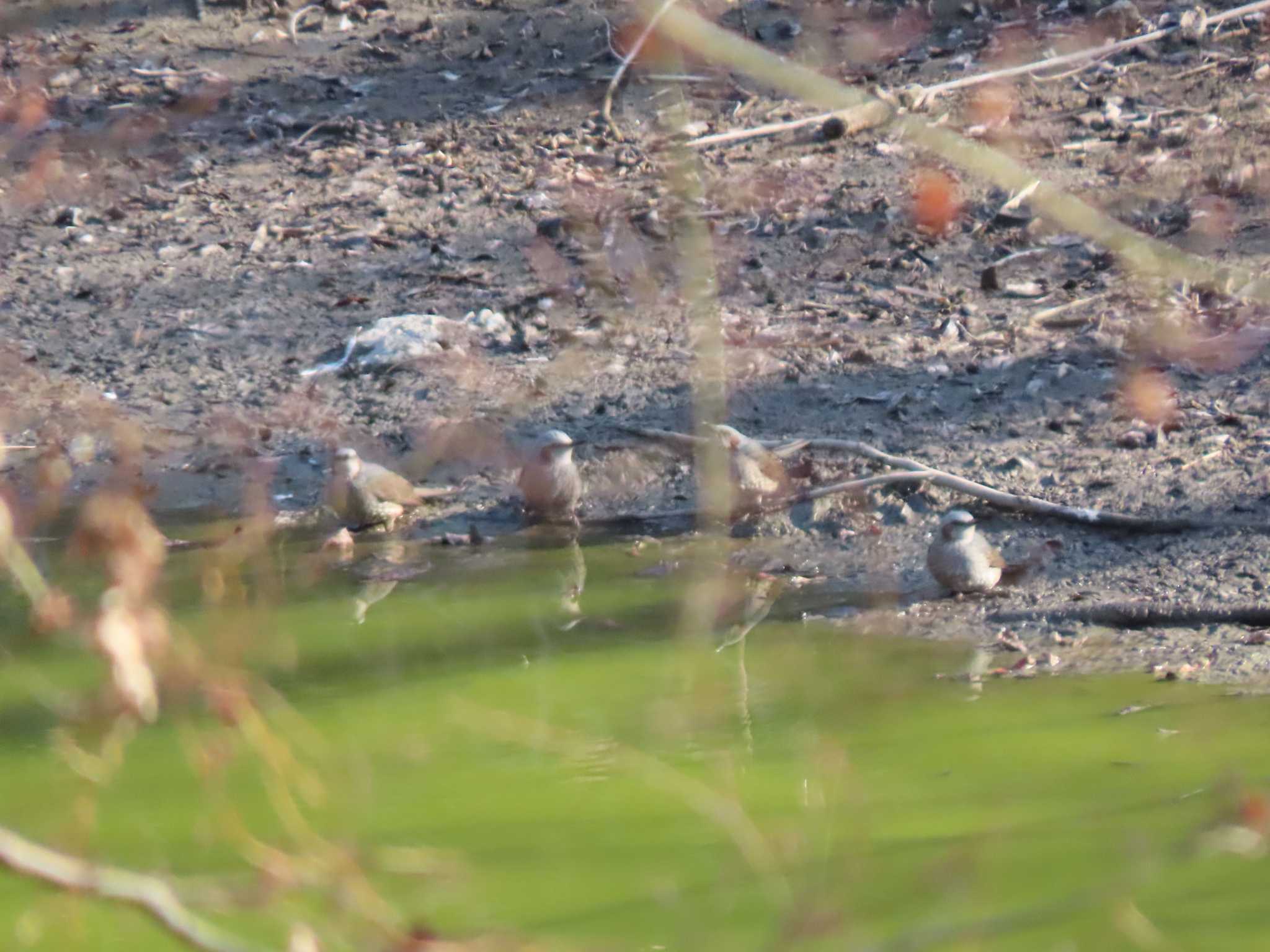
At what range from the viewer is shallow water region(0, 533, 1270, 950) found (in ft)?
11.1

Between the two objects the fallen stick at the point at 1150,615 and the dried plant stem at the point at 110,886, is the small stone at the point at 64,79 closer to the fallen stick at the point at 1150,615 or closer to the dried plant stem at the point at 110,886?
the fallen stick at the point at 1150,615

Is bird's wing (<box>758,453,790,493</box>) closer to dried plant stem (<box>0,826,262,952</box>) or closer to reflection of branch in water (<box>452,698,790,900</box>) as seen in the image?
reflection of branch in water (<box>452,698,790,900</box>)

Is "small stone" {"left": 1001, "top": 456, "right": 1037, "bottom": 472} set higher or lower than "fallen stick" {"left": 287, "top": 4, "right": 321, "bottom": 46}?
lower

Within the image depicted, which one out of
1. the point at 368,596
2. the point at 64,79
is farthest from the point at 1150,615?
the point at 64,79

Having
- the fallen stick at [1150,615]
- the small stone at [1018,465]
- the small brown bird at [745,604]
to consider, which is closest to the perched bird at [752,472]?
the small brown bird at [745,604]

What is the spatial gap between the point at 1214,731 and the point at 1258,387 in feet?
9.14

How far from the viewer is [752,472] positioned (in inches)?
252

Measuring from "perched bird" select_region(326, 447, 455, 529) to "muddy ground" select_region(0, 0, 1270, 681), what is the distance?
14.1 inches

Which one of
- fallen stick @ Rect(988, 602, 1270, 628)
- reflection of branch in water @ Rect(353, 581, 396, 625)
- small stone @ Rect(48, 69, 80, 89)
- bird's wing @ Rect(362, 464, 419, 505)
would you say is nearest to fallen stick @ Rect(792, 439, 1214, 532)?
fallen stick @ Rect(988, 602, 1270, 628)

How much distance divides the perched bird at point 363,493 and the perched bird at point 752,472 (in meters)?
1.32

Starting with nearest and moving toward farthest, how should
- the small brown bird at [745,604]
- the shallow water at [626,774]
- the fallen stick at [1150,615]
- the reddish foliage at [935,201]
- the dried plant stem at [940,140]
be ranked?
1. the dried plant stem at [940,140]
2. the shallow water at [626,774]
3. the fallen stick at [1150,615]
4. the small brown bird at [745,604]
5. the reddish foliage at [935,201]

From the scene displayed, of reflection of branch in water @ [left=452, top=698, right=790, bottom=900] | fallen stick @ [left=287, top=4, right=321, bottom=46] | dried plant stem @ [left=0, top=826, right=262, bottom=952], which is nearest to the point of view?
dried plant stem @ [left=0, top=826, right=262, bottom=952]

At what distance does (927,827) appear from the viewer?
3.82 meters

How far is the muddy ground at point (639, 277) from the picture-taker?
634 centimetres
